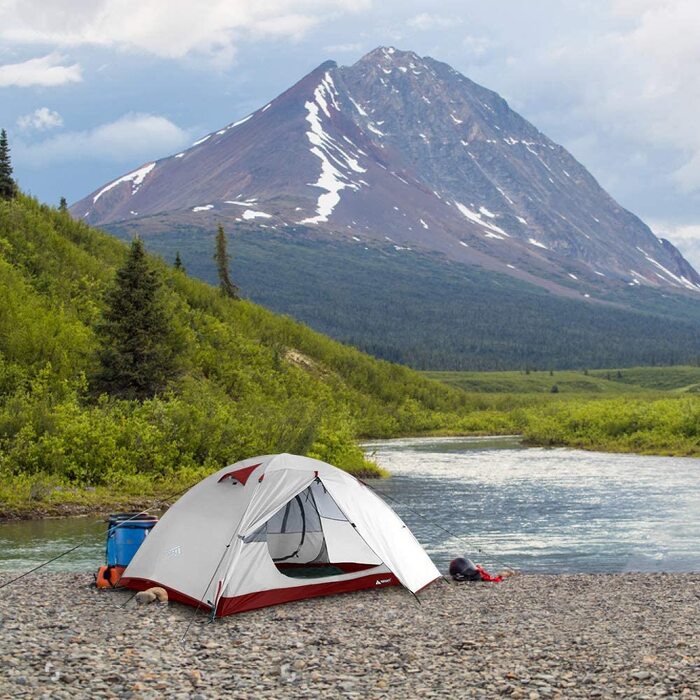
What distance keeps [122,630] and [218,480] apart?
4583 millimetres

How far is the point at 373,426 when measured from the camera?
8706 cm

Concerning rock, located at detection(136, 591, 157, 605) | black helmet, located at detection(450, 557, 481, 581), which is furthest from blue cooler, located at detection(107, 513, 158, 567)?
black helmet, located at detection(450, 557, 481, 581)

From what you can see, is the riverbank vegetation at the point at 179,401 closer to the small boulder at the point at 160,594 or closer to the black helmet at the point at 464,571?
the small boulder at the point at 160,594

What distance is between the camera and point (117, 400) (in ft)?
139

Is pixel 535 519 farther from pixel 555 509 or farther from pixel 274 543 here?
pixel 274 543

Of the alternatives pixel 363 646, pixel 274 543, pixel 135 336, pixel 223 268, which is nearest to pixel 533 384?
pixel 223 268

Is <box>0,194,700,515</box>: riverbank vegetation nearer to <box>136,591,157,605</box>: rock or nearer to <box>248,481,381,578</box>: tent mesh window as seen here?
<box>248,481,381,578</box>: tent mesh window

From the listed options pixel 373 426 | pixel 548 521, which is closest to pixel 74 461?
pixel 548 521

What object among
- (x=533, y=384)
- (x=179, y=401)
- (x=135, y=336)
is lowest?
(x=179, y=401)

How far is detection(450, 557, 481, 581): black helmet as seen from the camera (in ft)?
64.1

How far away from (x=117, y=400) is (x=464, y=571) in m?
26.1

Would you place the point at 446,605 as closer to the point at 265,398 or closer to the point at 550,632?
the point at 550,632

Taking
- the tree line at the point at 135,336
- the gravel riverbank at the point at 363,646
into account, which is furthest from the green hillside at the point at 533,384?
the gravel riverbank at the point at 363,646

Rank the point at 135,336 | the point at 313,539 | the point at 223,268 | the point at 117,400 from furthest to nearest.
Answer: the point at 223,268 < the point at 135,336 < the point at 117,400 < the point at 313,539
